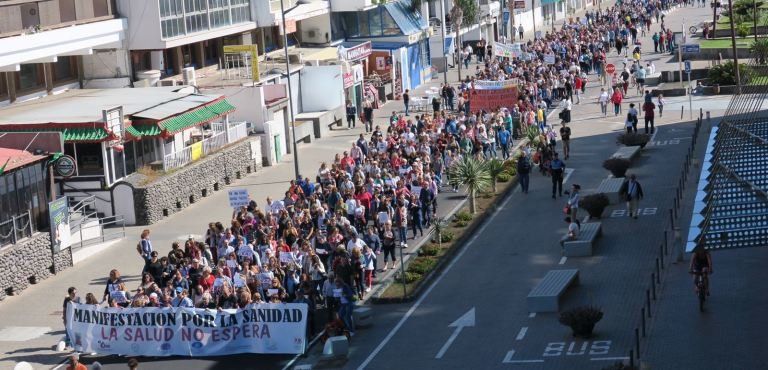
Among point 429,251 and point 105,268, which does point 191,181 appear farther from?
point 429,251

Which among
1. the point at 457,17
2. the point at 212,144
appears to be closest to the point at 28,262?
the point at 212,144

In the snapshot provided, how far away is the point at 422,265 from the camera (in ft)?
102

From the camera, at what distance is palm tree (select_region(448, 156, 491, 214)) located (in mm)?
36906

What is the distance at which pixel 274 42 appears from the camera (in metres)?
64.9

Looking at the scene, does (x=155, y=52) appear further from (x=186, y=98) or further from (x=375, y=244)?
(x=375, y=244)

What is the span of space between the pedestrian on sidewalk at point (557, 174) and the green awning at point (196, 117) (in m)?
11.0

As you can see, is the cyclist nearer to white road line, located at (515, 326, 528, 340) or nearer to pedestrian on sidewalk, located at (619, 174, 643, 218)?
white road line, located at (515, 326, 528, 340)

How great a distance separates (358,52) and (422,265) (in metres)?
32.7

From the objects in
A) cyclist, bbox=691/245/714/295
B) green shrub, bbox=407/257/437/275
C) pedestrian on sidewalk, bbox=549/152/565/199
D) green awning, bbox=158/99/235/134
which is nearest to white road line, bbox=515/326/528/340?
cyclist, bbox=691/245/714/295

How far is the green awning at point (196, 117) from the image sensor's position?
4147 centimetres

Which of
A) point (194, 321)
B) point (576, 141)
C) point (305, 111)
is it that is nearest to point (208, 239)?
point (194, 321)

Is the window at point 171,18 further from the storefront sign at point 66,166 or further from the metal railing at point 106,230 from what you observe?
the storefront sign at point 66,166

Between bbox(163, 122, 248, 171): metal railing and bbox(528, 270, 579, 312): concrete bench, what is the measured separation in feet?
53.9

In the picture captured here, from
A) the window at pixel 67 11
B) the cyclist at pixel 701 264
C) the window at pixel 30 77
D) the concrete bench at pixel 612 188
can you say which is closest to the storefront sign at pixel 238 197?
the concrete bench at pixel 612 188
